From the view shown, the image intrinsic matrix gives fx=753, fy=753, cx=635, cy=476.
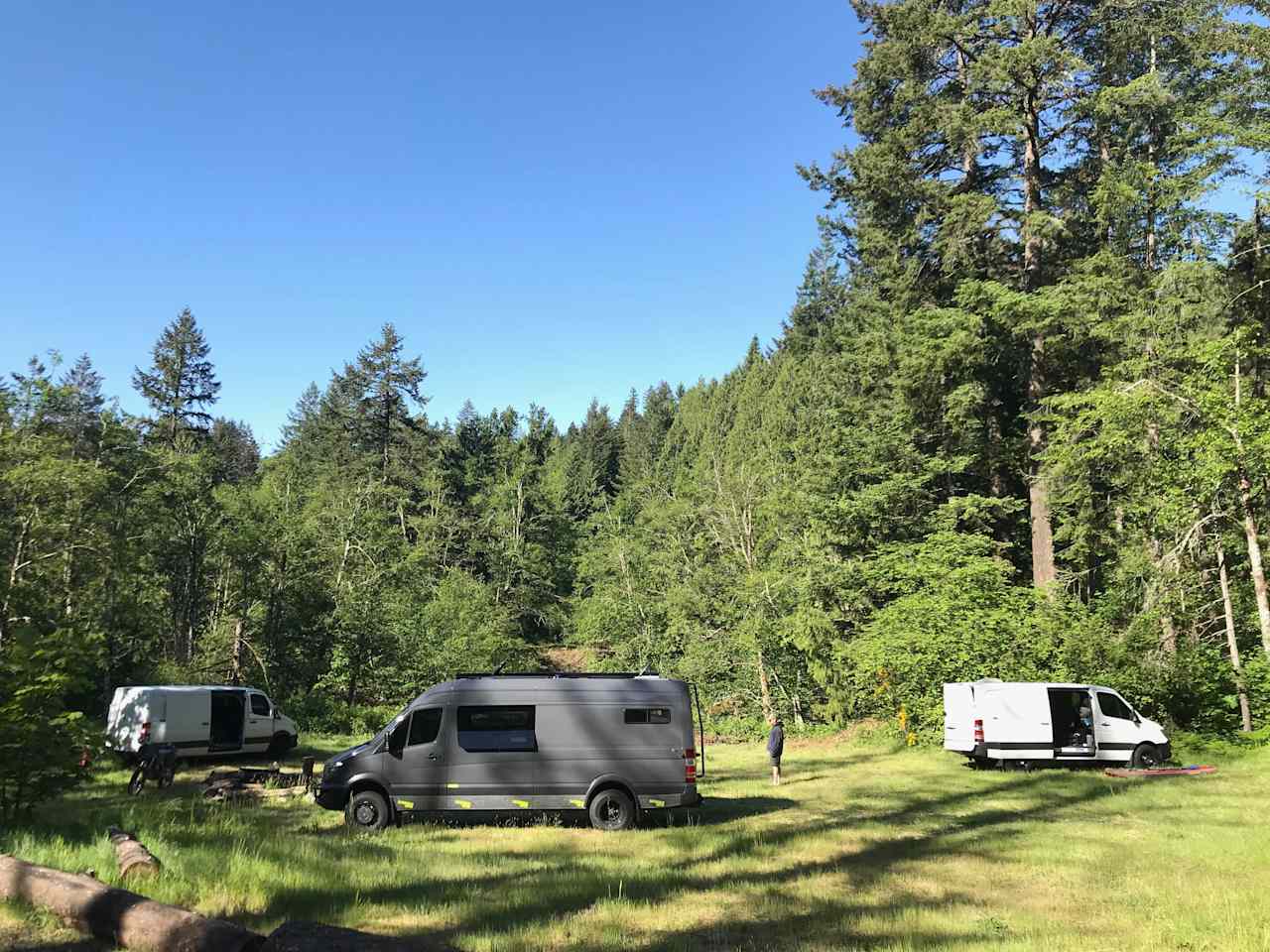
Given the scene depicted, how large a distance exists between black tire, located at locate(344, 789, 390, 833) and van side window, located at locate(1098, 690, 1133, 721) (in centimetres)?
1649

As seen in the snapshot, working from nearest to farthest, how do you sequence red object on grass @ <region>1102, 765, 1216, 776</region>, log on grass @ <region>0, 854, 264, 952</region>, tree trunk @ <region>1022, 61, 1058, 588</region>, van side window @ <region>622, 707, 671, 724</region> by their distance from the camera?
log on grass @ <region>0, 854, 264, 952</region> → van side window @ <region>622, 707, 671, 724</region> → red object on grass @ <region>1102, 765, 1216, 776</region> → tree trunk @ <region>1022, 61, 1058, 588</region>

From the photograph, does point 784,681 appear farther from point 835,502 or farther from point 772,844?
point 772,844

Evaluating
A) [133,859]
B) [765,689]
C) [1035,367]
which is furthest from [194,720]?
[1035,367]

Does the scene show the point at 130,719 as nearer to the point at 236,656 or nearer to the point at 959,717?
the point at 236,656

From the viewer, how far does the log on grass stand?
5.06 m

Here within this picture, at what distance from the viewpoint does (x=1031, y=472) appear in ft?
88.9

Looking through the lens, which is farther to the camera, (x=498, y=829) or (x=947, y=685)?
(x=947, y=685)

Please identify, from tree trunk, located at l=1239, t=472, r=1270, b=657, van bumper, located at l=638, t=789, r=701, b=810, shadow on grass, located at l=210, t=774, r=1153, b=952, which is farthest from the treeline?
van bumper, located at l=638, t=789, r=701, b=810

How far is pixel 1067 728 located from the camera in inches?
722

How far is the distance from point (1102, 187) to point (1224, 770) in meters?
17.6

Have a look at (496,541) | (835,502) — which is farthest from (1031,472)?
(496,541)

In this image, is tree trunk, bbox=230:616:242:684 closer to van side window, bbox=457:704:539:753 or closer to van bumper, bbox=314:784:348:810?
van bumper, bbox=314:784:348:810

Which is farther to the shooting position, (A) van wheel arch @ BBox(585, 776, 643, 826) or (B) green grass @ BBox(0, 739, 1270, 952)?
(A) van wheel arch @ BBox(585, 776, 643, 826)

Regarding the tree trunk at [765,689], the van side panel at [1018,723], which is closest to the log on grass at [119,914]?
the van side panel at [1018,723]
